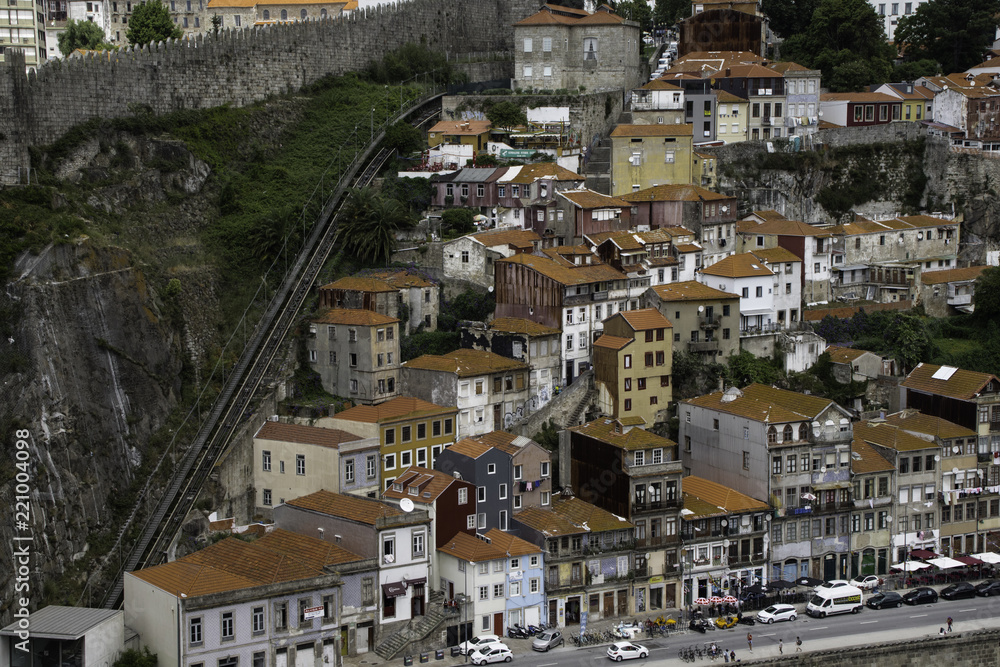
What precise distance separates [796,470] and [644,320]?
9.31 metres

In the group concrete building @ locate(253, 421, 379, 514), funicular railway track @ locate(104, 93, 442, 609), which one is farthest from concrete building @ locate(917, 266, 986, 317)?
concrete building @ locate(253, 421, 379, 514)

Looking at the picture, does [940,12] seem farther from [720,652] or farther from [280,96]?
[720,652]

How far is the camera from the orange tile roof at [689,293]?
7206 cm

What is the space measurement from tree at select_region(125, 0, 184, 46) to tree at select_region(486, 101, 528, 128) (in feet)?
82.2

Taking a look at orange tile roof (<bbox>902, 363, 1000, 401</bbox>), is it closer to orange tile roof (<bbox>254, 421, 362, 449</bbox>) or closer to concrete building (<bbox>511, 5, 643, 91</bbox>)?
orange tile roof (<bbox>254, 421, 362, 449</bbox>)

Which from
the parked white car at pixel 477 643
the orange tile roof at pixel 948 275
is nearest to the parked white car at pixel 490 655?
the parked white car at pixel 477 643

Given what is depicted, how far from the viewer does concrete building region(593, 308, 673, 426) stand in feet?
224

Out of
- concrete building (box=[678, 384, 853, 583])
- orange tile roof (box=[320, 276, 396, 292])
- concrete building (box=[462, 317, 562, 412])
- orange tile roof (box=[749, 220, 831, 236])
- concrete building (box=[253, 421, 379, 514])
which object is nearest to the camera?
concrete building (box=[253, 421, 379, 514])

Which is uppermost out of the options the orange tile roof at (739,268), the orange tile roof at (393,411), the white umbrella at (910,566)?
the orange tile roof at (739,268)

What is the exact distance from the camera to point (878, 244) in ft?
276

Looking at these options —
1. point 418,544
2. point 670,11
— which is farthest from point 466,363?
point 670,11

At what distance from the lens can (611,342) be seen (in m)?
68.8

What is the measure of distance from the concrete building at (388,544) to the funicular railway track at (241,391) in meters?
5.70

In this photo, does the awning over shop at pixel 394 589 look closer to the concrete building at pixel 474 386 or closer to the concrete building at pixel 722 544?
the concrete building at pixel 474 386
